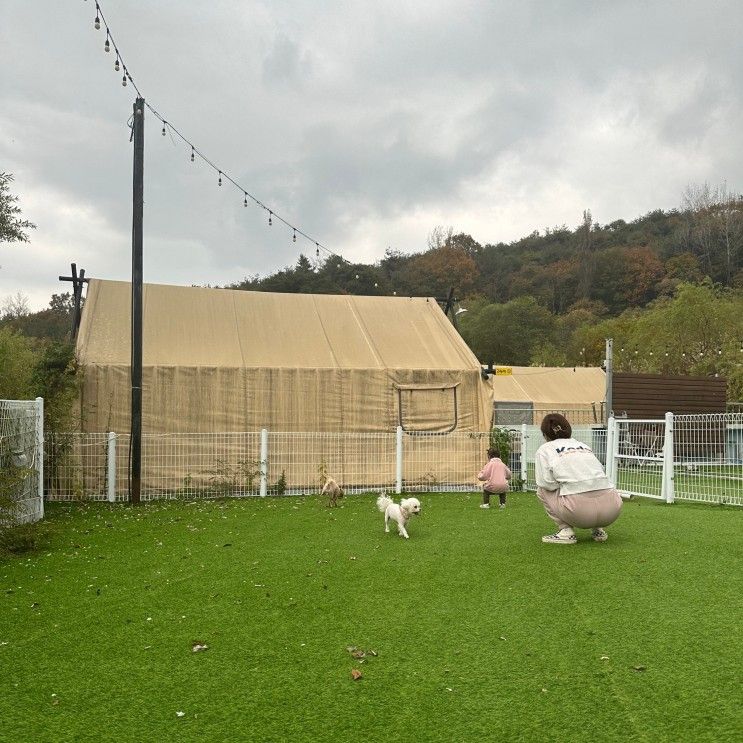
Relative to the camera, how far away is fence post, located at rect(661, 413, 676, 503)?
32.4 ft

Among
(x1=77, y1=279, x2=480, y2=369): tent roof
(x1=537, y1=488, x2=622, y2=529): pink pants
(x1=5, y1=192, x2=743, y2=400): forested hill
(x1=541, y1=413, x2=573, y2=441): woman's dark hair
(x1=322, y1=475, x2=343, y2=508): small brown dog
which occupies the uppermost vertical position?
(x1=5, y1=192, x2=743, y2=400): forested hill

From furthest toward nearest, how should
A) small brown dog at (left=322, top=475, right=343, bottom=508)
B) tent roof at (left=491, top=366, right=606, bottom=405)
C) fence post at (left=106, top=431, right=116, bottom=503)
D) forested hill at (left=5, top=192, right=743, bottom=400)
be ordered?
1. forested hill at (left=5, top=192, right=743, bottom=400)
2. tent roof at (left=491, top=366, right=606, bottom=405)
3. fence post at (left=106, top=431, right=116, bottom=503)
4. small brown dog at (left=322, top=475, right=343, bottom=508)

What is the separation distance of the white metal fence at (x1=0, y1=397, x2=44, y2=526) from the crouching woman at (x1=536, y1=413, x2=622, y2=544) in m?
5.35

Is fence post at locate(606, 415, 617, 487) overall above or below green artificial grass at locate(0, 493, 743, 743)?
above

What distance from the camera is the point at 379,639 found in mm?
3924

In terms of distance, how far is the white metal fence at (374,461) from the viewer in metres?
10.1

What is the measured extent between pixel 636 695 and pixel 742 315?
1255 inches

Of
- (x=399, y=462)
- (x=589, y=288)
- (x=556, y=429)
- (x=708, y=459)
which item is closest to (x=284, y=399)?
(x=399, y=462)

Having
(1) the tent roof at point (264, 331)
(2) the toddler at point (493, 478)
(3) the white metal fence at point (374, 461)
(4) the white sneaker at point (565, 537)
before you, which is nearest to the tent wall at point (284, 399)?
(1) the tent roof at point (264, 331)

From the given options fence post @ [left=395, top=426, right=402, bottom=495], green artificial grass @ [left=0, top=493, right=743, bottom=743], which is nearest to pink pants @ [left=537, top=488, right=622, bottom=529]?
green artificial grass @ [left=0, top=493, right=743, bottom=743]

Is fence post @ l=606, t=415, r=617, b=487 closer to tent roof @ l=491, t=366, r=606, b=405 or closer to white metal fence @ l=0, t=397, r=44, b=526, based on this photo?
white metal fence @ l=0, t=397, r=44, b=526

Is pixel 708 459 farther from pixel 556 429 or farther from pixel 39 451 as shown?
pixel 39 451

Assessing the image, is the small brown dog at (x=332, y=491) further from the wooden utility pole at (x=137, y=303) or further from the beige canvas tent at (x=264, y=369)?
the wooden utility pole at (x=137, y=303)

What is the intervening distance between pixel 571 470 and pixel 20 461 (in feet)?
20.9
